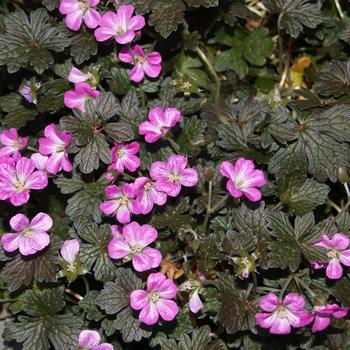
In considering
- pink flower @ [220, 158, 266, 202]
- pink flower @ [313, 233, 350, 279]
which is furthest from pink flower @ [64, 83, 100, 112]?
pink flower @ [313, 233, 350, 279]

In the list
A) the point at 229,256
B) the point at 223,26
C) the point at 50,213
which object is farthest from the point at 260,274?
the point at 223,26

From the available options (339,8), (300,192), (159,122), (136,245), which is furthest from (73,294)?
(339,8)

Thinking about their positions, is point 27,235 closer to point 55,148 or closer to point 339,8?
point 55,148

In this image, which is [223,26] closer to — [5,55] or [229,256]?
[5,55]

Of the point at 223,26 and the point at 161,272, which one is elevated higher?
the point at 223,26

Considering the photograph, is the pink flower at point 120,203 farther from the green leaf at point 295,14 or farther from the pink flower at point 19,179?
the green leaf at point 295,14
